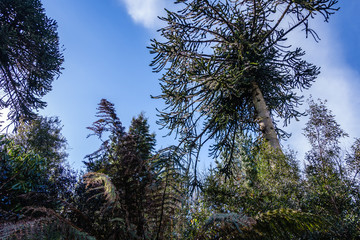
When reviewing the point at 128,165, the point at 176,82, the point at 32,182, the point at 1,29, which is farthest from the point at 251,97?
the point at 1,29

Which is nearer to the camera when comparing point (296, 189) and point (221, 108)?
point (296, 189)

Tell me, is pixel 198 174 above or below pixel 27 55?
below

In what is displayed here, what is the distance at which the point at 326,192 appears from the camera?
13.1 ft

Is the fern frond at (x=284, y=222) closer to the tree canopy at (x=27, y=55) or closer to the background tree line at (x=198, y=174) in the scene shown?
the background tree line at (x=198, y=174)

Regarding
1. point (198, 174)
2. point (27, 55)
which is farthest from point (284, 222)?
point (27, 55)

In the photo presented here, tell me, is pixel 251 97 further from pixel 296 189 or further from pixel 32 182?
pixel 32 182

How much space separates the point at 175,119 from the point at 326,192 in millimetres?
3951

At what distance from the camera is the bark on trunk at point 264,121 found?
18.4ft

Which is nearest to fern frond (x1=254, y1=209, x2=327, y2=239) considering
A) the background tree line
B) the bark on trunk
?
the background tree line

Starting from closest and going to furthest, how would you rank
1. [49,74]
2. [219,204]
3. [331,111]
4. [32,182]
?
[219,204] → [32,182] → [331,111] → [49,74]

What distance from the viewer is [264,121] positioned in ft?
19.4

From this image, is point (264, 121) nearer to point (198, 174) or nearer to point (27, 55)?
point (198, 174)

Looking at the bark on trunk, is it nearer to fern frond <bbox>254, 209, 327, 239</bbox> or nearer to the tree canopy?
fern frond <bbox>254, 209, 327, 239</bbox>

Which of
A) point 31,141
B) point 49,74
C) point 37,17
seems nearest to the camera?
point 37,17
